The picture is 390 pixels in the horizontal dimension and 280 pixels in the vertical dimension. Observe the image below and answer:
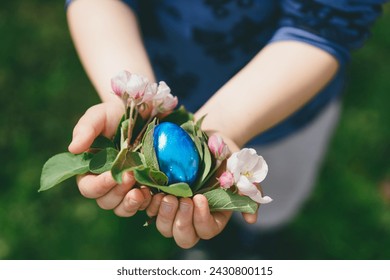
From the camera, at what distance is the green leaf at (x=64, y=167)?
0.75 m

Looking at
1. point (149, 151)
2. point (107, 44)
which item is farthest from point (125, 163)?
point (107, 44)

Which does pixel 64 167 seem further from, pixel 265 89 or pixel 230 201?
pixel 265 89

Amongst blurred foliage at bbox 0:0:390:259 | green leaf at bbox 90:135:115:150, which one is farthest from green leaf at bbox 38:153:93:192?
blurred foliage at bbox 0:0:390:259

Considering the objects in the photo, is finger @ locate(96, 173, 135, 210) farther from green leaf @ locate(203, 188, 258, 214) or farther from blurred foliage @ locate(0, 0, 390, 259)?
blurred foliage @ locate(0, 0, 390, 259)

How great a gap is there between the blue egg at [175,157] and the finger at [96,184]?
73 mm

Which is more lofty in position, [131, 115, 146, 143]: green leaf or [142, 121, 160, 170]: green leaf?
[142, 121, 160, 170]: green leaf

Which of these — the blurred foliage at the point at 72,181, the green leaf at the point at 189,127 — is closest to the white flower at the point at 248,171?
the green leaf at the point at 189,127

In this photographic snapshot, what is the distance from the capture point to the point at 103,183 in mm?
733

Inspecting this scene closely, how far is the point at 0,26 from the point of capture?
179cm

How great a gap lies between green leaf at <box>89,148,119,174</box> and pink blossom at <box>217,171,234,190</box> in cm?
14

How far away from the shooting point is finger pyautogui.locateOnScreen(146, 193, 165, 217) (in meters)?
0.75

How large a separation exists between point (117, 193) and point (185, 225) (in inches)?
4.0

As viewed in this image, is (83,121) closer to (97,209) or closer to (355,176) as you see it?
(97,209)

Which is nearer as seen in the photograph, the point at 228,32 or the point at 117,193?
the point at 117,193
